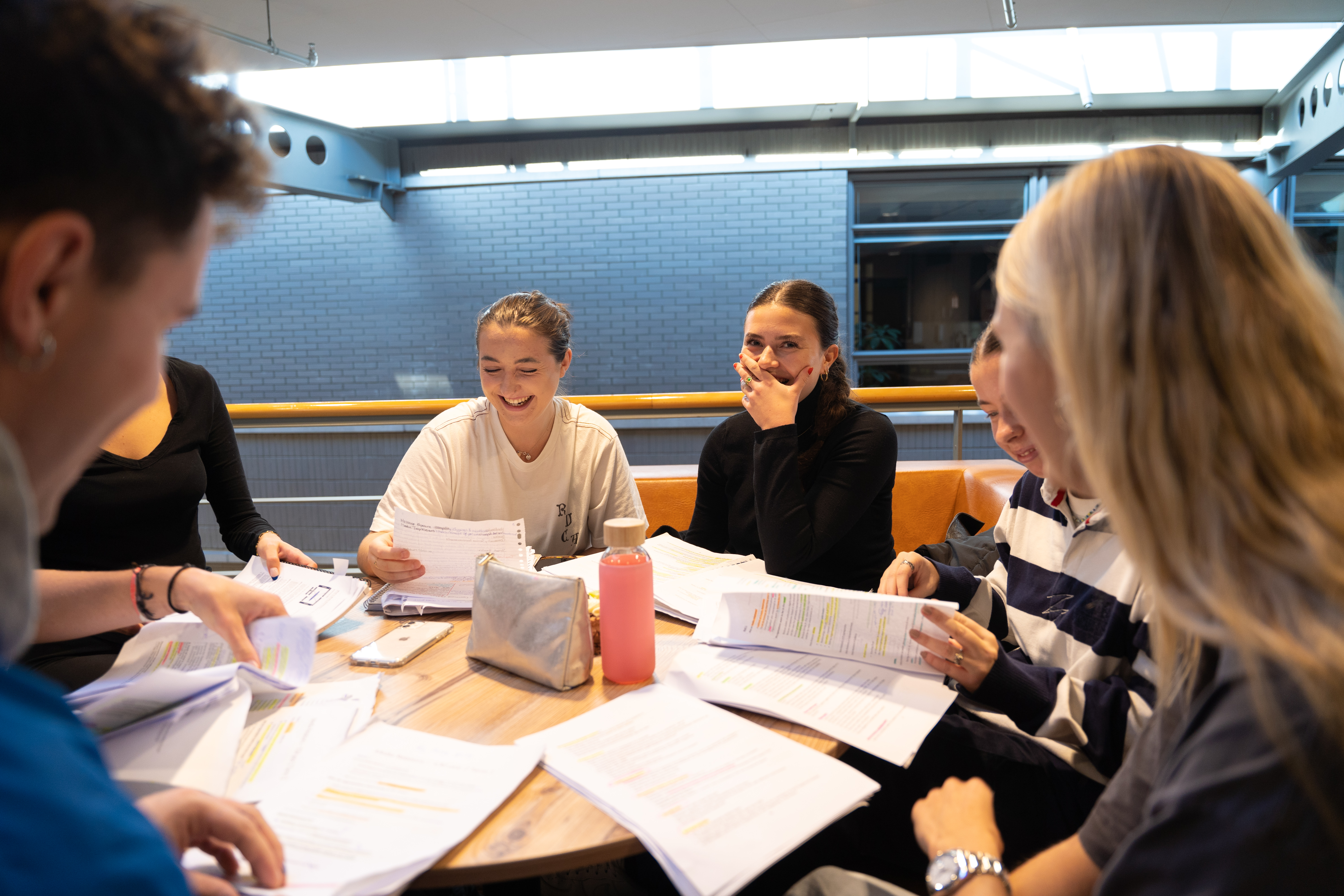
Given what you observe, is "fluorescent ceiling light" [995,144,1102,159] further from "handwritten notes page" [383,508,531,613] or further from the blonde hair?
the blonde hair

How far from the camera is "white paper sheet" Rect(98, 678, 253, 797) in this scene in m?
0.72

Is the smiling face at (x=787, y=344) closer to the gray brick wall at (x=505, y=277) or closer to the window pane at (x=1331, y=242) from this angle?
the gray brick wall at (x=505, y=277)

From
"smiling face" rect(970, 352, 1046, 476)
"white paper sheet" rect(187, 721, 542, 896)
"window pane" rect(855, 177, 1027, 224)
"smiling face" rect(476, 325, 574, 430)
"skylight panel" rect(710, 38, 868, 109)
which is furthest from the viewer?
"window pane" rect(855, 177, 1027, 224)

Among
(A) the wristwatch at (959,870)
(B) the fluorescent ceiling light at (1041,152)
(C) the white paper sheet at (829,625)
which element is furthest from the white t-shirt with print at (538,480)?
(B) the fluorescent ceiling light at (1041,152)

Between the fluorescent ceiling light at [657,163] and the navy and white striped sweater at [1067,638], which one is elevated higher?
the fluorescent ceiling light at [657,163]

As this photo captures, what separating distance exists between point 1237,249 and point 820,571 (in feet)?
4.09

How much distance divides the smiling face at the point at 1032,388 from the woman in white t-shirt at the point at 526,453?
1.14 meters

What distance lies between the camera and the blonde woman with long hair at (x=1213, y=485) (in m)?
0.47

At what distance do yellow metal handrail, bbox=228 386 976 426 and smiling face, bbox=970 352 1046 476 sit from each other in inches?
62.7

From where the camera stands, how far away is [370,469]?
723 cm

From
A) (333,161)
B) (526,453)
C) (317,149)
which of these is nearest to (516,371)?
(526,453)

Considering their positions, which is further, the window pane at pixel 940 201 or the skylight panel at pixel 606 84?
the window pane at pixel 940 201

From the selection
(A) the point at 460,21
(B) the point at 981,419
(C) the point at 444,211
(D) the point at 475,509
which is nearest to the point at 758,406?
(D) the point at 475,509

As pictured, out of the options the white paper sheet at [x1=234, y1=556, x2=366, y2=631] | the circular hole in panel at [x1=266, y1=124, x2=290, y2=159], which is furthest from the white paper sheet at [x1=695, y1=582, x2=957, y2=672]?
the circular hole in panel at [x1=266, y1=124, x2=290, y2=159]
